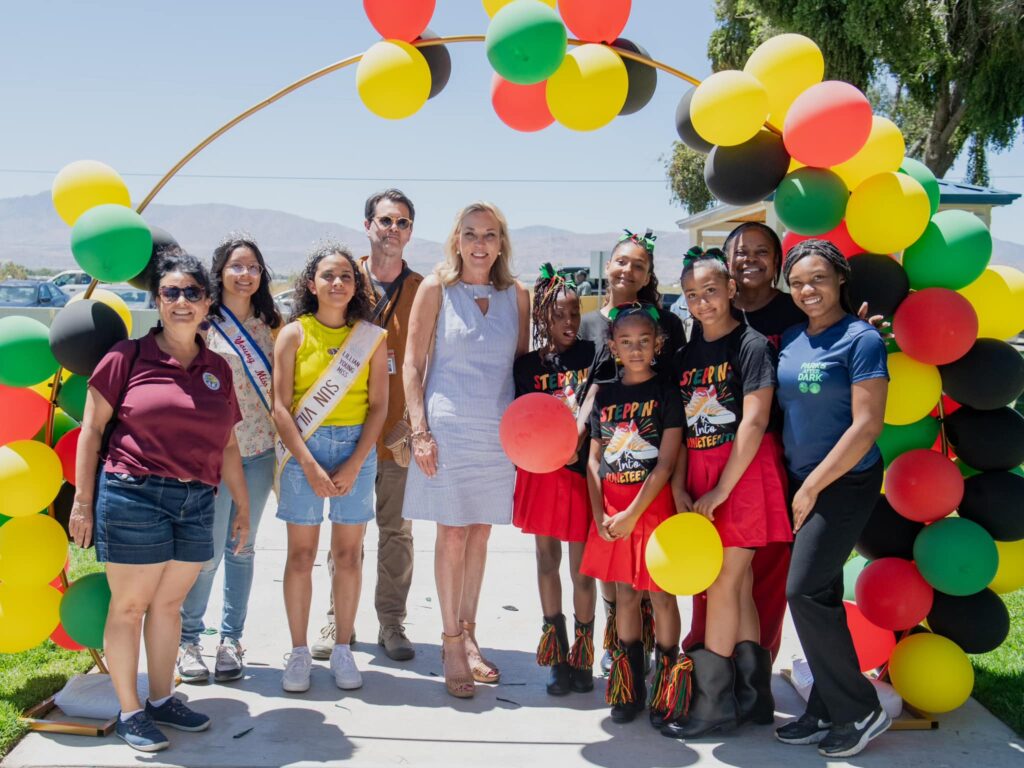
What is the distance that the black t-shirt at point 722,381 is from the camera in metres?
3.45

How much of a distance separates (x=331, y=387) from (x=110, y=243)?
1056mm

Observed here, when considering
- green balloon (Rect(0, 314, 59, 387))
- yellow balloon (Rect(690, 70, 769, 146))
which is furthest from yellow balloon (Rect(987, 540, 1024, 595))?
green balloon (Rect(0, 314, 59, 387))

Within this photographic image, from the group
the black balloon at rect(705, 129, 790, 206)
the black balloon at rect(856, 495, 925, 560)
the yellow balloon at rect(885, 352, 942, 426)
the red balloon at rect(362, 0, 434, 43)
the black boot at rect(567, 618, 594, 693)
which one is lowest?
the black boot at rect(567, 618, 594, 693)

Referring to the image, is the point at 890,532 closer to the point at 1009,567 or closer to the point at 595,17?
the point at 1009,567

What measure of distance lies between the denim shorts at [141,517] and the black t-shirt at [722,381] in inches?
79.0

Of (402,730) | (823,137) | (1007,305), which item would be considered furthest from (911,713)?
(823,137)

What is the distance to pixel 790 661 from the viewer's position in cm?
442

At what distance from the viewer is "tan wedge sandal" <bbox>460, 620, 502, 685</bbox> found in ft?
13.7

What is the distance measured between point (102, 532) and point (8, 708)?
3.38 ft

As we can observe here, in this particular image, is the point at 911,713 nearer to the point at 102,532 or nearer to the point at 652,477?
the point at 652,477

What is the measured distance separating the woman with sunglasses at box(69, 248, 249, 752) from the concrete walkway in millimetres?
238

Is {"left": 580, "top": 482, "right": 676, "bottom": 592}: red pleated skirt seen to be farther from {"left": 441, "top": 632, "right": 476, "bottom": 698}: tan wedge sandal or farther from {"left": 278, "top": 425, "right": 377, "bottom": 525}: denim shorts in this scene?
{"left": 278, "top": 425, "right": 377, "bottom": 525}: denim shorts

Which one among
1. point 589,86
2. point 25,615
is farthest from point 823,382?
point 25,615

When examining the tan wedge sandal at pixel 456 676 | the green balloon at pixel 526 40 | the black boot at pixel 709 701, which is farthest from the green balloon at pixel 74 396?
the black boot at pixel 709 701
